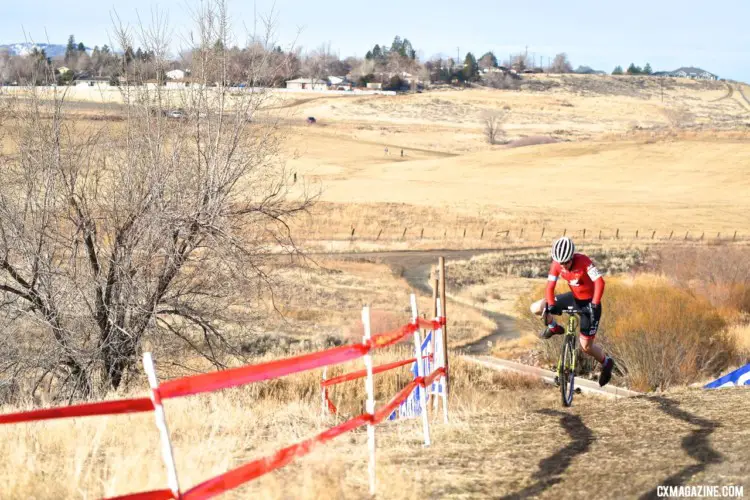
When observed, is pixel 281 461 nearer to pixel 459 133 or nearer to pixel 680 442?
pixel 680 442

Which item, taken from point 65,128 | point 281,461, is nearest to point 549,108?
point 65,128

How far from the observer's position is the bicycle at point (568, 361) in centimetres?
1045

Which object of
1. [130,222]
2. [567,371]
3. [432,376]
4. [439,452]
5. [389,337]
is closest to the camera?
[389,337]

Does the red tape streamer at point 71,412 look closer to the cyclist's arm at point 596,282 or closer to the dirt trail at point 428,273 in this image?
the cyclist's arm at point 596,282

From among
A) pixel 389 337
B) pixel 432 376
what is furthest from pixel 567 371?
pixel 389 337

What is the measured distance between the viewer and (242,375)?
5.49 meters

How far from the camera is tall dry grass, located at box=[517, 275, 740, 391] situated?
64.5 feet

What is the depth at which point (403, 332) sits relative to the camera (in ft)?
26.1

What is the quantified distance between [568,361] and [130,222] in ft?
27.9

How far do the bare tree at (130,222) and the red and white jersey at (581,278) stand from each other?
7.26 metres

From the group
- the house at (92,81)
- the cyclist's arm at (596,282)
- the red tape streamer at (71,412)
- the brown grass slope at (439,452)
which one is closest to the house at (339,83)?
the house at (92,81)

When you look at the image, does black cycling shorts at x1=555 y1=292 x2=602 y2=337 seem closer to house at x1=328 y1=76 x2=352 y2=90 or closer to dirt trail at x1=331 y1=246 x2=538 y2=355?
dirt trail at x1=331 y1=246 x2=538 y2=355

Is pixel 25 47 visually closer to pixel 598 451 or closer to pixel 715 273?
pixel 598 451

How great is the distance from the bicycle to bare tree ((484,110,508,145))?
117848mm
